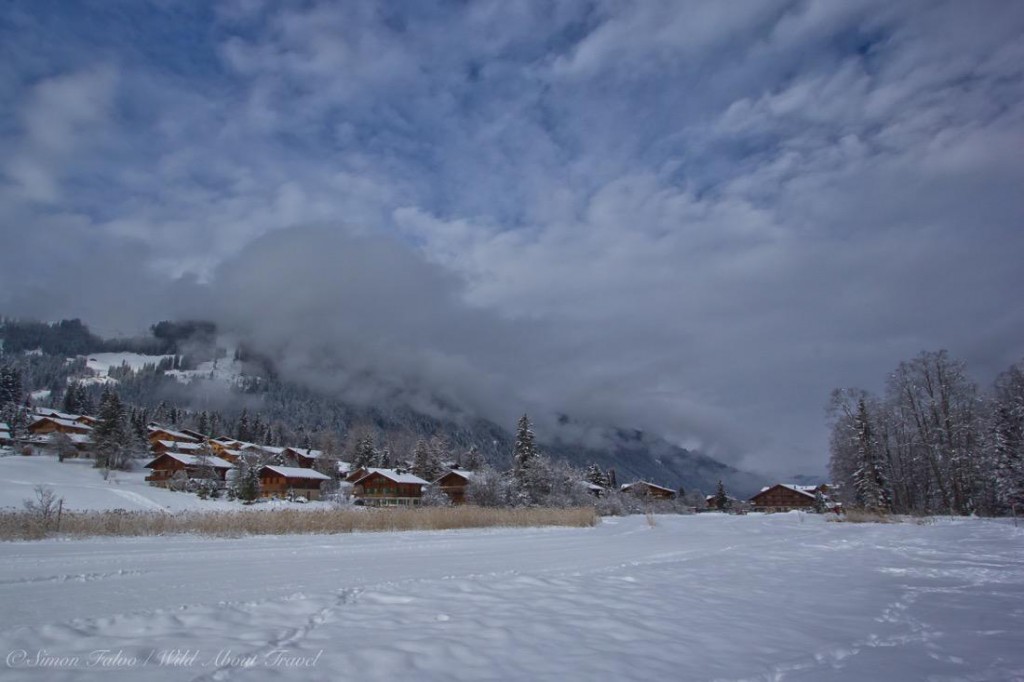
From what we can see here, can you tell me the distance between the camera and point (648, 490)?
114 meters

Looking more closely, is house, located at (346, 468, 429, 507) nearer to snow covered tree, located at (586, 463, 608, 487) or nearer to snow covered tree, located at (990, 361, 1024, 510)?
snow covered tree, located at (586, 463, 608, 487)

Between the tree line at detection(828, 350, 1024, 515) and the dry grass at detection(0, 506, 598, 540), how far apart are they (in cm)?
3831

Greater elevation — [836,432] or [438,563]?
[836,432]

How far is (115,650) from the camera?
17.6 ft

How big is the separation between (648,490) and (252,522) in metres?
101

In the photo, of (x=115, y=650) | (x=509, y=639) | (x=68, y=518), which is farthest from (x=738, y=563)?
(x=68, y=518)

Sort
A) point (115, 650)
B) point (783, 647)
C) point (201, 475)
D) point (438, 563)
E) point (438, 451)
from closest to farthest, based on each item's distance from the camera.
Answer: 1. point (115, 650)
2. point (783, 647)
3. point (438, 563)
4. point (201, 475)
5. point (438, 451)

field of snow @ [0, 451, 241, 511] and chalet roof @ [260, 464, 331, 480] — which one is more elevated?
chalet roof @ [260, 464, 331, 480]

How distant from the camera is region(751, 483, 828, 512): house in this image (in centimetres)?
11144

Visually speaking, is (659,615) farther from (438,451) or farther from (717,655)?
(438,451)

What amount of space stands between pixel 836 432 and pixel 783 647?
60.0m

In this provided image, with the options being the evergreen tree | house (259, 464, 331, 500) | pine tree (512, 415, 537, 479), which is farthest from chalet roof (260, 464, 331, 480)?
the evergreen tree

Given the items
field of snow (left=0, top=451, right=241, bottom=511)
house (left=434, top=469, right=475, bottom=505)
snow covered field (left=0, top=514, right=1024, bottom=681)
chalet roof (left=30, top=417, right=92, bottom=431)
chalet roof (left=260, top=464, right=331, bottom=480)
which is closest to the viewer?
snow covered field (left=0, top=514, right=1024, bottom=681)

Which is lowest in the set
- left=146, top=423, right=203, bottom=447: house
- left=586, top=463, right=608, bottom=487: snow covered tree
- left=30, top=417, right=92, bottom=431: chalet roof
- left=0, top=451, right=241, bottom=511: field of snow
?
left=0, top=451, right=241, bottom=511: field of snow
